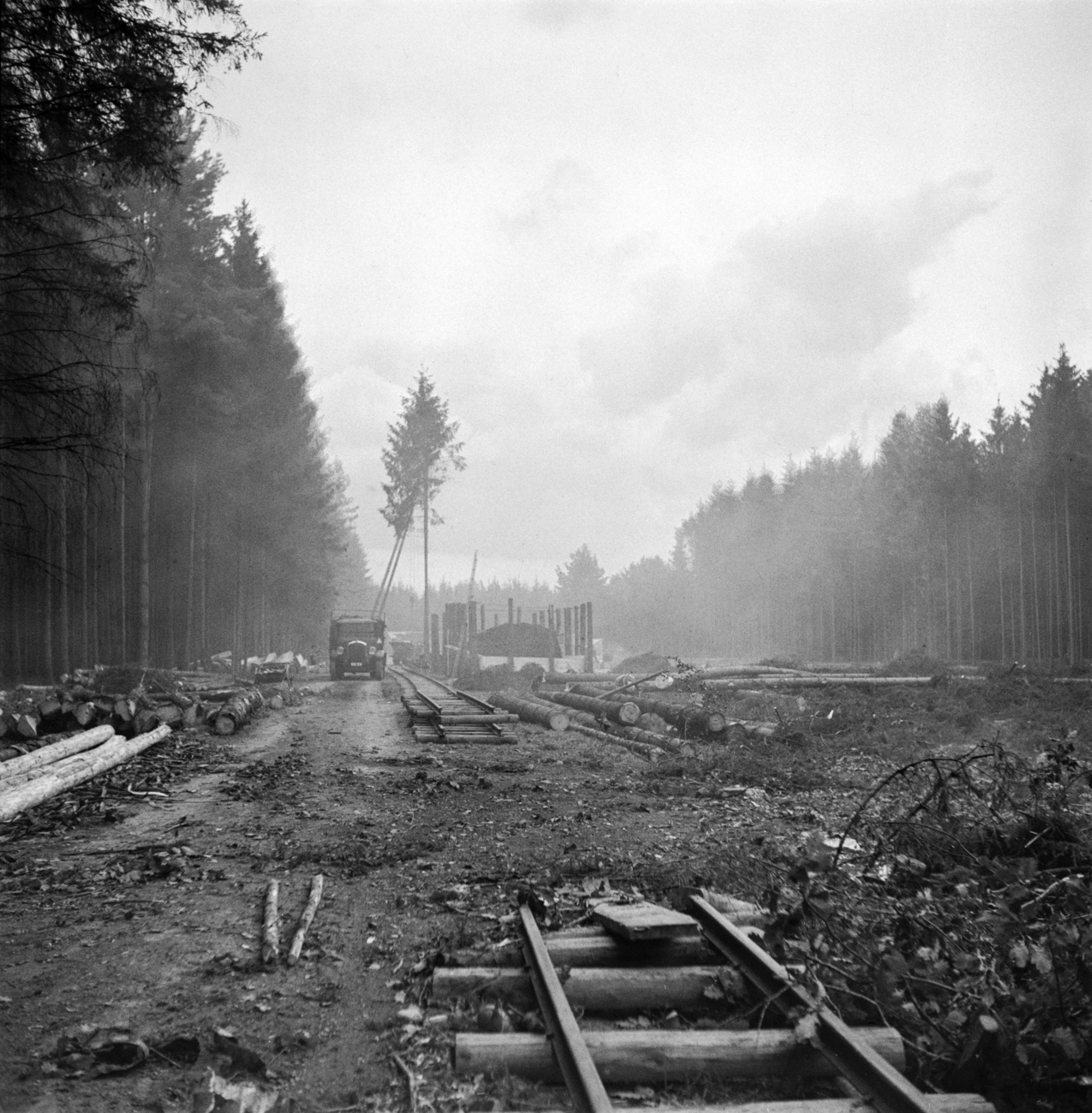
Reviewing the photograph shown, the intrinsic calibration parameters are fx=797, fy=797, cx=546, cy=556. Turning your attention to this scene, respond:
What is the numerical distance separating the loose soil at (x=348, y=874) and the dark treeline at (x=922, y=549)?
2193cm

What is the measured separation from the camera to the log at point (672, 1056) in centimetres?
310

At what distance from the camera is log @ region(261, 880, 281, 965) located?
4.35 m

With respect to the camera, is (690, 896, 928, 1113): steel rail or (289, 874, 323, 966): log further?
(289, 874, 323, 966): log

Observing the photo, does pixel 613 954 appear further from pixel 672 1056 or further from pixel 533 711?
pixel 533 711

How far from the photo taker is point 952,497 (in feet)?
135

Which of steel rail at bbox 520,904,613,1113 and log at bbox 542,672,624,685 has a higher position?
steel rail at bbox 520,904,613,1113

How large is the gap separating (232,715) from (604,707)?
22.7ft

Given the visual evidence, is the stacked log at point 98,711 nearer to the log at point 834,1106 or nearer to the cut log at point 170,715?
the cut log at point 170,715

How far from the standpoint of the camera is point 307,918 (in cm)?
485

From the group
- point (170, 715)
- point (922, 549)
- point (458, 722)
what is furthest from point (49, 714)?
point (922, 549)

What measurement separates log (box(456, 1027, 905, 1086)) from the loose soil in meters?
0.10

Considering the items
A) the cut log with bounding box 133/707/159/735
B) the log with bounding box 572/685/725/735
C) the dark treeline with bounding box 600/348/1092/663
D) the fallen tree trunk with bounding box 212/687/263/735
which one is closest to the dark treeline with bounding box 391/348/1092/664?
the dark treeline with bounding box 600/348/1092/663

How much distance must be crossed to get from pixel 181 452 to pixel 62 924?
24.8m

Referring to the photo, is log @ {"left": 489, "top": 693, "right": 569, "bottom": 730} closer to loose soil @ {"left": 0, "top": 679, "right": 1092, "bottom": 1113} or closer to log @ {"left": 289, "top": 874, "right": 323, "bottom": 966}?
loose soil @ {"left": 0, "top": 679, "right": 1092, "bottom": 1113}
